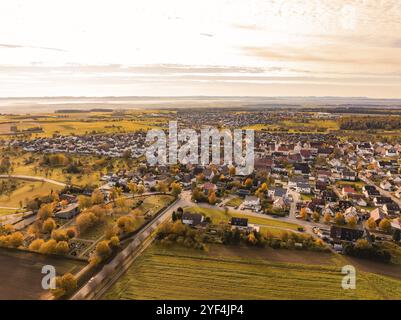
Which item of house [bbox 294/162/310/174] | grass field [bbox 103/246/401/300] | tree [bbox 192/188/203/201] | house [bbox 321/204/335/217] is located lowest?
grass field [bbox 103/246/401/300]

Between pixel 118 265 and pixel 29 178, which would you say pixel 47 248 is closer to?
pixel 118 265

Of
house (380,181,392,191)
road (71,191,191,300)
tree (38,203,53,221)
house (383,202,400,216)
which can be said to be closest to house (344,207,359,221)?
house (383,202,400,216)

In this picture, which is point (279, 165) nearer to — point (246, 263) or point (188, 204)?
point (188, 204)

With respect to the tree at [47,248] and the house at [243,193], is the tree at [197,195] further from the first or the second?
the tree at [47,248]

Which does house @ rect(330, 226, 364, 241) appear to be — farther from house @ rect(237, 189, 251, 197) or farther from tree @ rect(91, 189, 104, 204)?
tree @ rect(91, 189, 104, 204)

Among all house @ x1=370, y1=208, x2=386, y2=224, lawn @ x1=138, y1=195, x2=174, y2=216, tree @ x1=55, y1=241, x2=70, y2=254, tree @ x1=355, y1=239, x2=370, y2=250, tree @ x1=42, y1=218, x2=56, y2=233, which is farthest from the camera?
lawn @ x1=138, y1=195, x2=174, y2=216

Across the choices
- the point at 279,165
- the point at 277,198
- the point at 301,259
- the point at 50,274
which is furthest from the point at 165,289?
the point at 279,165
